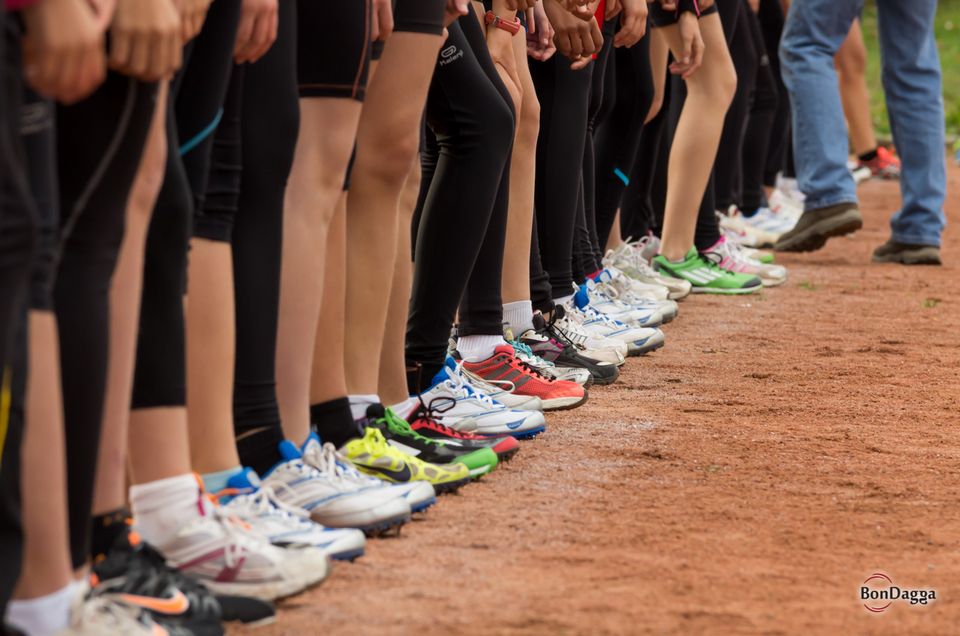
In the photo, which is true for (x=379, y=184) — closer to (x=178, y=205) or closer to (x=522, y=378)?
(x=178, y=205)

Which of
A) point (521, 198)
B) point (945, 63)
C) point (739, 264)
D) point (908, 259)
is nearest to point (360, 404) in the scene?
point (521, 198)

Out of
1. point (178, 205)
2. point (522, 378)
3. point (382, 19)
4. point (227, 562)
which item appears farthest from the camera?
point (522, 378)

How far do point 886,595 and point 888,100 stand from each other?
19.7 ft

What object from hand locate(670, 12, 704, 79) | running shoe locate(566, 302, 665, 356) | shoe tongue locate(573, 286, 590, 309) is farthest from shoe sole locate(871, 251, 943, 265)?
shoe tongue locate(573, 286, 590, 309)

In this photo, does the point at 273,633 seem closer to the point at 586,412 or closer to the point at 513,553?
the point at 513,553

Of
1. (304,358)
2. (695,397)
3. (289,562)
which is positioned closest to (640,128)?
(695,397)

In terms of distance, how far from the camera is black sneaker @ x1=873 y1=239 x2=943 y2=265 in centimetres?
834

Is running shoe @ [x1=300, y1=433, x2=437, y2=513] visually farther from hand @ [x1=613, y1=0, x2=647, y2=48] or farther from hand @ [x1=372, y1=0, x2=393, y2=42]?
hand @ [x1=613, y1=0, x2=647, y2=48]

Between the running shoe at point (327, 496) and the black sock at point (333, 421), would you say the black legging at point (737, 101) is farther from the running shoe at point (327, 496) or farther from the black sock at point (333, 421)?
the running shoe at point (327, 496)

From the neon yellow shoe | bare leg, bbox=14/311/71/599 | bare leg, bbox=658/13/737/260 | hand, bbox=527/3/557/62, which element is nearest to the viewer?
bare leg, bbox=14/311/71/599

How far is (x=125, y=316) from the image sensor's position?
2.37m

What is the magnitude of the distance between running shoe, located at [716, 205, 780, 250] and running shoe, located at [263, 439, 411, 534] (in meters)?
6.04

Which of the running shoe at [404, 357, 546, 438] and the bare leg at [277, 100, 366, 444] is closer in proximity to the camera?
the bare leg at [277, 100, 366, 444]

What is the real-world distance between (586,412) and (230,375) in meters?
1.88
